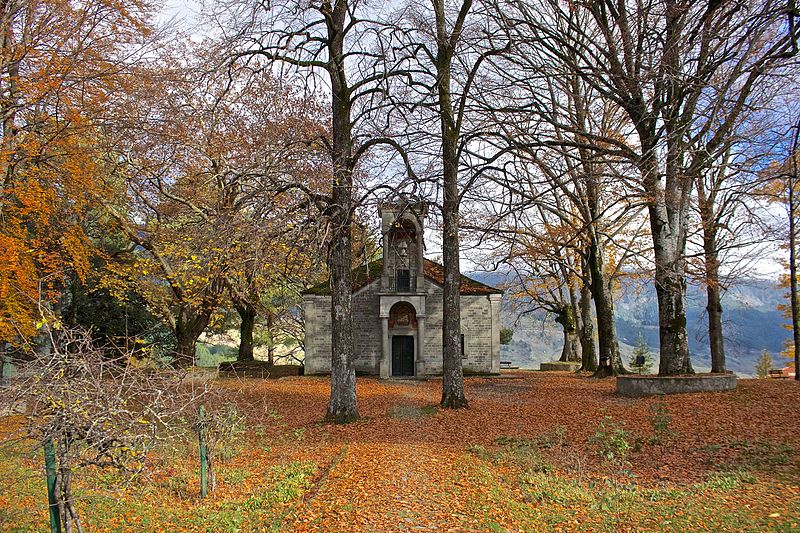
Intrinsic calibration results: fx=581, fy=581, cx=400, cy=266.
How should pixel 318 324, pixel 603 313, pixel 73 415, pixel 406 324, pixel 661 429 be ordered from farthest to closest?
pixel 318 324 < pixel 406 324 < pixel 603 313 < pixel 661 429 < pixel 73 415

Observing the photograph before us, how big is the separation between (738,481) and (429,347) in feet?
80.8

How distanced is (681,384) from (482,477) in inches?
363

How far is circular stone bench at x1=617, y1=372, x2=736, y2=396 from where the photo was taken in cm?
1524

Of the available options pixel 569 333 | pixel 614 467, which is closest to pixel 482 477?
pixel 614 467

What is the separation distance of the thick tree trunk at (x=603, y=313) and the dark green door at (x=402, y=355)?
405 inches

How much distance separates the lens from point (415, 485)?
8219 millimetres

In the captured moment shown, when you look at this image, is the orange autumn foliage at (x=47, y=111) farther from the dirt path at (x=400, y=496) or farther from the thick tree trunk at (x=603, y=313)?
the thick tree trunk at (x=603, y=313)

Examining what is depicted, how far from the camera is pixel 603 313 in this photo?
24.4 m

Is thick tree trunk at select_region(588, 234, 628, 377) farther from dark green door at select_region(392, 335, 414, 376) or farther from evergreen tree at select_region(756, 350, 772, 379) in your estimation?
evergreen tree at select_region(756, 350, 772, 379)

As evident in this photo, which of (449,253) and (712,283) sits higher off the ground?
(449,253)

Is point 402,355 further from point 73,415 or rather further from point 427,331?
point 73,415

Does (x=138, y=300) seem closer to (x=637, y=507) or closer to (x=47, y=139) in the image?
(x=47, y=139)

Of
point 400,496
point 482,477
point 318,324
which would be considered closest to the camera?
point 400,496

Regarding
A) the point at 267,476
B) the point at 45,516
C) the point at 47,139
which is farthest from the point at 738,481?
the point at 47,139
